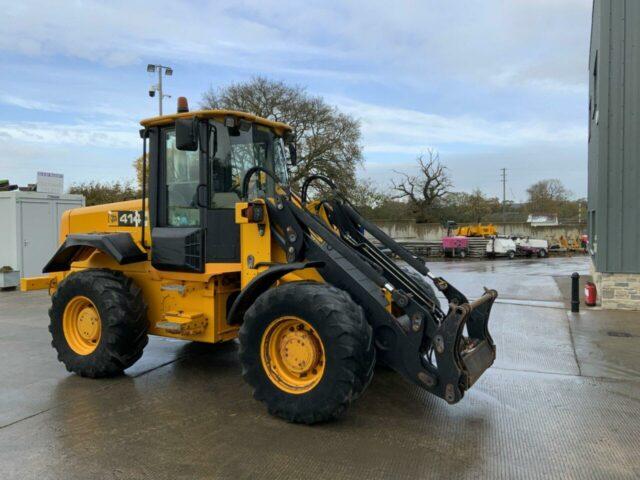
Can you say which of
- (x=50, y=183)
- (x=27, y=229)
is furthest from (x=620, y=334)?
(x=50, y=183)

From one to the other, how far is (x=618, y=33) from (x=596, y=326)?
18.4 feet

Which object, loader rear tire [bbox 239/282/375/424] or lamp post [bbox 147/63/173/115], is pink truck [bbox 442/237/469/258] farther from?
loader rear tire [bbox 239/282/375/424]

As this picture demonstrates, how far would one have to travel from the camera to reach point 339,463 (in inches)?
143

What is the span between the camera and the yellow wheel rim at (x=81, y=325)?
5566 millimetres

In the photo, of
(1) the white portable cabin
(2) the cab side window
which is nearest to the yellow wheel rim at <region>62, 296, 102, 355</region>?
(2) the cab side window

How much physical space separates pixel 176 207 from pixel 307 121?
86.0 ft

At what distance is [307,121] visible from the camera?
3080cm

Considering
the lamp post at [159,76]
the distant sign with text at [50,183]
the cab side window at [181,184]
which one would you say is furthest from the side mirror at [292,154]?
the lamp post at [159,76]

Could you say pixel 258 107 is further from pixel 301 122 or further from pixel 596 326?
pixel 596 326

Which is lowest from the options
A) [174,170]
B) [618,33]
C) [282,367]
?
[282,367]

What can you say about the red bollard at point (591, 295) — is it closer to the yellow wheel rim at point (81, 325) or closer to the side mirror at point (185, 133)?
the side mirror at point (185, 133)

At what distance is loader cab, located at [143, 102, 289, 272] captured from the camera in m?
5.08

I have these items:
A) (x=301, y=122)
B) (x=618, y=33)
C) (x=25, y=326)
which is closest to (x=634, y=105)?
(x=618, y=33)

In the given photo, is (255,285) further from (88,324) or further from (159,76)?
(159,76)
